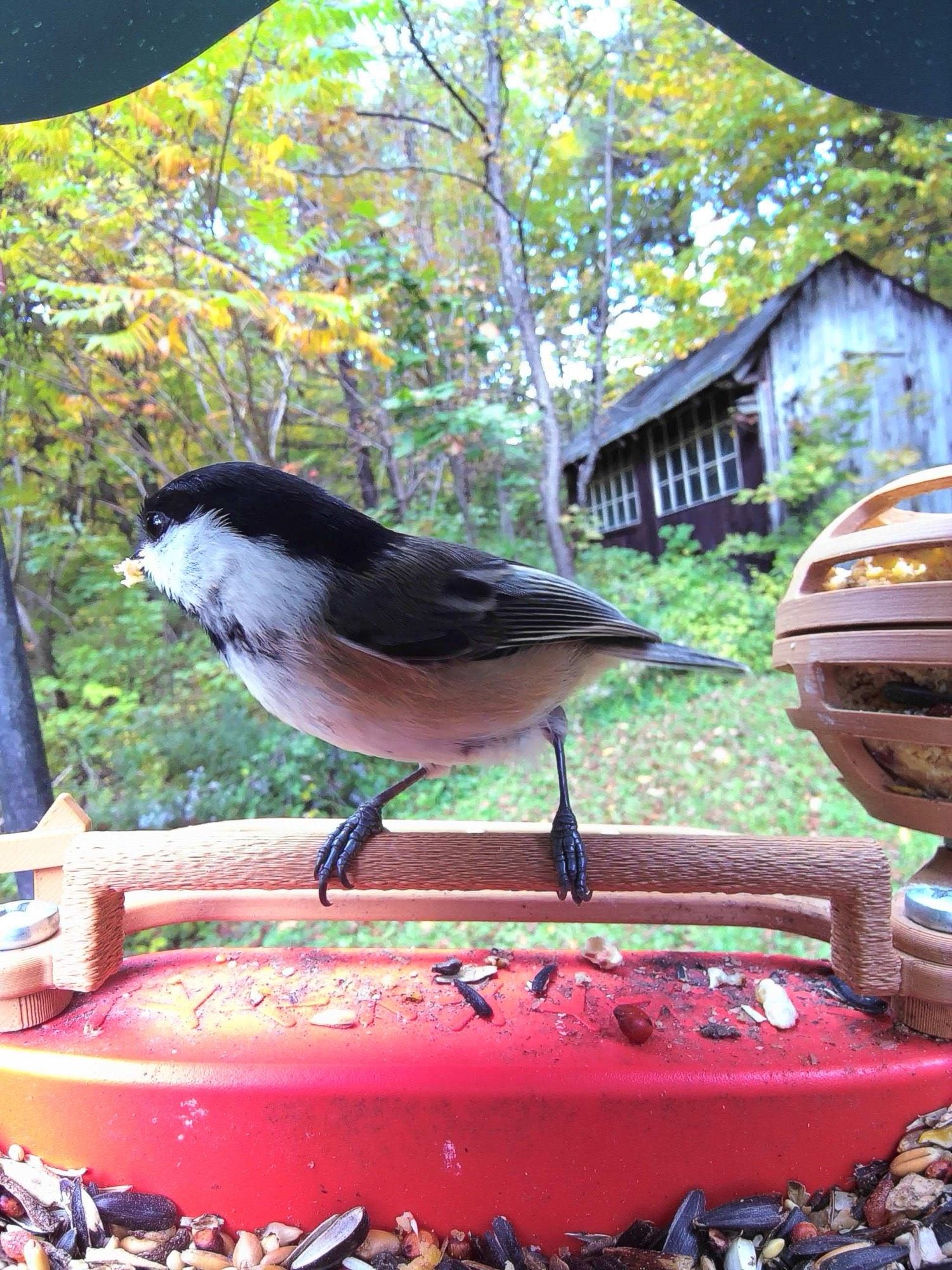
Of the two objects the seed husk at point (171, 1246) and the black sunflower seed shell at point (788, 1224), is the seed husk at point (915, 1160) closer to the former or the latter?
the black sunflower seed shell at point (788, 1224)

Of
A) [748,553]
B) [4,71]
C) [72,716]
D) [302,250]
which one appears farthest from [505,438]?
[4,71]

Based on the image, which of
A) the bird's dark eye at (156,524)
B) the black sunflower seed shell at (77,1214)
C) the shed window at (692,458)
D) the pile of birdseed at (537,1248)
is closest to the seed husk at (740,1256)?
the pile of birdseed at (537,1248)

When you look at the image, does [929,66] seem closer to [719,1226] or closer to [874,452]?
[719,1226]

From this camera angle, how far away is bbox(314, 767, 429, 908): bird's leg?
0.74m

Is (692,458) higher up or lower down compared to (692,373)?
lower down

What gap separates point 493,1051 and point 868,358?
122 inches

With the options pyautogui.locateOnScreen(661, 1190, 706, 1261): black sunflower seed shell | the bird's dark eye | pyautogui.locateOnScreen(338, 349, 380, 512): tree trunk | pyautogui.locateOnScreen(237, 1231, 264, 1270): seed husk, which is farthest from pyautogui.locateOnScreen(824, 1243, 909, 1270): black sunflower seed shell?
pyautogui.locateOnScreen(338, 349, 380, 512): tree trunk

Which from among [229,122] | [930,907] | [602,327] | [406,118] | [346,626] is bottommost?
[930,907]

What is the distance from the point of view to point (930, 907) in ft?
2.22

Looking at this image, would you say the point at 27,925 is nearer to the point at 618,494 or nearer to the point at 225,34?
the point at 225,34

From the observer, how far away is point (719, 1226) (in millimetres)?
588

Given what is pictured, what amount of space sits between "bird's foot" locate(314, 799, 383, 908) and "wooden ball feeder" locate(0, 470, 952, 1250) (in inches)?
0.8

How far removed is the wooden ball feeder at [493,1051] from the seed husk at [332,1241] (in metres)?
0.01

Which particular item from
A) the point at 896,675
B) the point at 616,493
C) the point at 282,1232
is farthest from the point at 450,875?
the point at 616,493
